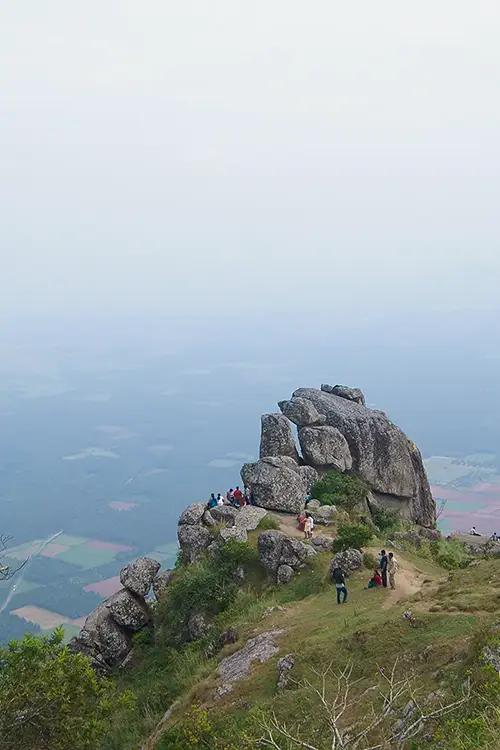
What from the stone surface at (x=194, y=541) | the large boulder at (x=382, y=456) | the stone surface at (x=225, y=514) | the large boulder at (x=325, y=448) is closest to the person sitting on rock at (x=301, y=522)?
the stone surface at (x=225, y=514)

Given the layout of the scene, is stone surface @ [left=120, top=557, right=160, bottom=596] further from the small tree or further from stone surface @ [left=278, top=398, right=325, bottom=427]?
stone surface @ [left=278, top=398, right=325, bottom=427]

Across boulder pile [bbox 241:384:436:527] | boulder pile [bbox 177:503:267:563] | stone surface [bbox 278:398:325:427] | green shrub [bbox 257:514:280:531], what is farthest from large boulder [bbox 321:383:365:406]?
green shrub [bbox 257:514:280:531]

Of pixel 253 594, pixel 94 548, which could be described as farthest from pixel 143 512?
pixel 253 594

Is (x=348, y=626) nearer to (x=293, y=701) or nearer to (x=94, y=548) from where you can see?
(x=293, y=701)

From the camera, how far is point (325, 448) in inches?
1615

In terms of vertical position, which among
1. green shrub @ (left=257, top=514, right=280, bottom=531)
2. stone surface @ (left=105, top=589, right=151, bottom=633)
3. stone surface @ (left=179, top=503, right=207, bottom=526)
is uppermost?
green shrub @ (left=257, top=514, right=280, bottom=531)

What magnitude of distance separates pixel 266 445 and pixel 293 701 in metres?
Answer: 25.5

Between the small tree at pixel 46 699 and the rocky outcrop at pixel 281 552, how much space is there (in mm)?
11754

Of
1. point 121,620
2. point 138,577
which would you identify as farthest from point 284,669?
point 138,577

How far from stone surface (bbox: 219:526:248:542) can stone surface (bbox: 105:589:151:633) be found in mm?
5350

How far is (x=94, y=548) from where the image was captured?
5851 inches

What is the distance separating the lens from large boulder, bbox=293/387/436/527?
43.0 metres

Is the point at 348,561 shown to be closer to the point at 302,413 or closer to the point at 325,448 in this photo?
the point at 325,448

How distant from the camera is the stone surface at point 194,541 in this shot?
32250 millimetres
